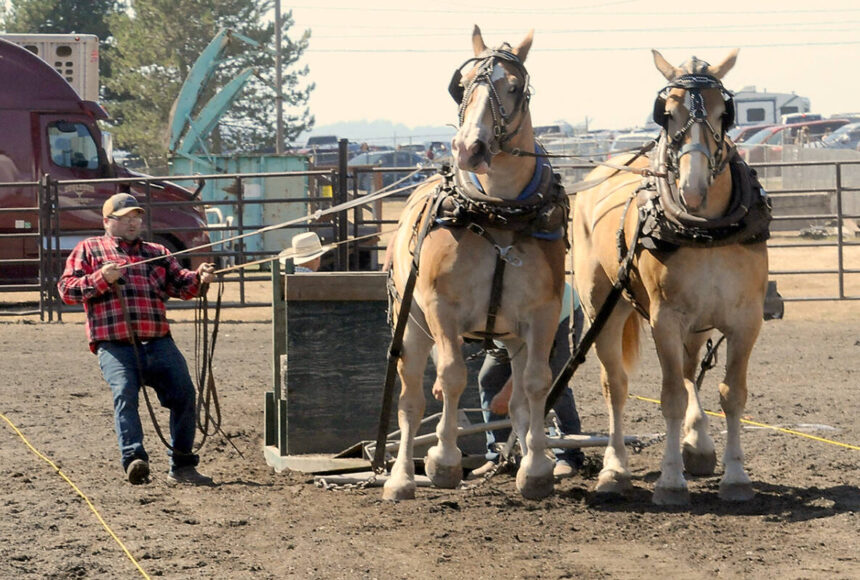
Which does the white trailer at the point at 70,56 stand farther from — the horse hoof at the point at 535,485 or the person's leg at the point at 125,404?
the horse hoof at the point at 535,485

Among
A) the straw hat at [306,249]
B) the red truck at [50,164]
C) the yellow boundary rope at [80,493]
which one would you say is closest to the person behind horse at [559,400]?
the straw hat at [306,249]

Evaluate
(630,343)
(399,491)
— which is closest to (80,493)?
(399,491)

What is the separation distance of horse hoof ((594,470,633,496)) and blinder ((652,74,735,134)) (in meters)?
1.81

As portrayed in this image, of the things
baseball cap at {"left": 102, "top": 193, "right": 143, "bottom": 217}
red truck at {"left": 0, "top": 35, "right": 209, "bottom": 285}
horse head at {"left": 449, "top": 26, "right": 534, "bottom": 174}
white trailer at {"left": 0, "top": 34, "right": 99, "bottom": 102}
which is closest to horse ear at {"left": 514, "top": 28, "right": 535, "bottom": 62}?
horse head at {"left": 449, "top": 26, "right": 534, "bottom": 174}

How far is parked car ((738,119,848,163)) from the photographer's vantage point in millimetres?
35000

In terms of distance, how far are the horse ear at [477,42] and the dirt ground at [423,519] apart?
2.27 metres

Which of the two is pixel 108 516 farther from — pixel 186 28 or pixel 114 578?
pixel 186 28

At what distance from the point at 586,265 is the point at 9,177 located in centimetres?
1333

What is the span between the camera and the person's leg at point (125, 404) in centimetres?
720

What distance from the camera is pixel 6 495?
22.6 feet

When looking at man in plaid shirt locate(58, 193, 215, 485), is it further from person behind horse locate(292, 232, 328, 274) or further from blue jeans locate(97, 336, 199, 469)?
person behind horse locate(292, 232, 328, 274)

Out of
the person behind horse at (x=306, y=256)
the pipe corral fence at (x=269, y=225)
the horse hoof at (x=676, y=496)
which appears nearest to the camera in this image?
the horse hoof at (x=676, y=496)

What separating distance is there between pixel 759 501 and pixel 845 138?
33551mm

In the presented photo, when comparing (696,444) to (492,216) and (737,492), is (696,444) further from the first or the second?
(492,216)
